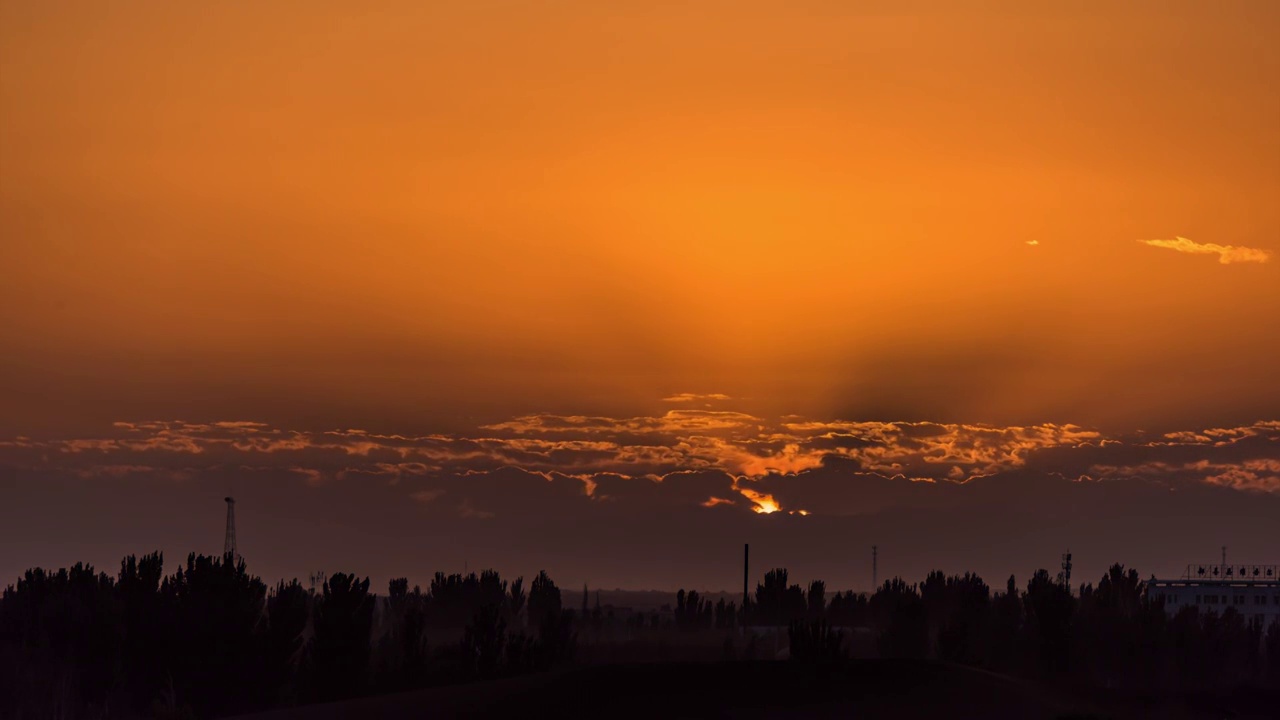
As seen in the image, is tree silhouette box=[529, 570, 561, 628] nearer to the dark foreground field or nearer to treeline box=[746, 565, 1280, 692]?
treeline box=[746, 565, 1280, 692]

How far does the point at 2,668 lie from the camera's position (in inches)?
1987

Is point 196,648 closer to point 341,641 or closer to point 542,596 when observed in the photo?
point 341,641

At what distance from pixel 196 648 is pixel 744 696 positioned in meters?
21.2

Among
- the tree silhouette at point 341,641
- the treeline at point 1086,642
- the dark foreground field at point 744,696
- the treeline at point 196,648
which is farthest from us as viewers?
the treeline at point 1086,642

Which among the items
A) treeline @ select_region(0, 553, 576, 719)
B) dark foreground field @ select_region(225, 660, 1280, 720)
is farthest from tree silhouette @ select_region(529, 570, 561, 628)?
dark foreground field @ select_region(225, 660, 1280, 720)

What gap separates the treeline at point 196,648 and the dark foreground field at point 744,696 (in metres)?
11.8

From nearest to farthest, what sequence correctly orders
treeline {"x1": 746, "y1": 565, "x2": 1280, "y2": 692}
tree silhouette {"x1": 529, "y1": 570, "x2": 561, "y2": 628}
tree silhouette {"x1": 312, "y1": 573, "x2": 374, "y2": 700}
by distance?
tree silhouette {"x1": 312, "y1": 573, "x2": 374, "y2": 700}
treeline {"x1": 746, "y1": 565, "x2": 1280, "y2": 692}
tree silhouette {"x1": 529, "y1": 570, "x2": 561, "y2": 628}

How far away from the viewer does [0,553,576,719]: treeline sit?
51.7m

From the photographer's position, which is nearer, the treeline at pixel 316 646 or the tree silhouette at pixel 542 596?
the treeline at pixel 316 646

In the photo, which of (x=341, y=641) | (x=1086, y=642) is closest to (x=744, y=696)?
(x=341, y=641)

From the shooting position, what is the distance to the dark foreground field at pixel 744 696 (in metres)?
41.9

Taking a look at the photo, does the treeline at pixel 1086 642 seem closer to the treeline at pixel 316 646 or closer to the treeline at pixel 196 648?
the treeline at pixel 316 646

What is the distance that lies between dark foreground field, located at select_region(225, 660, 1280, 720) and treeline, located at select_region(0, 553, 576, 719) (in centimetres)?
1177

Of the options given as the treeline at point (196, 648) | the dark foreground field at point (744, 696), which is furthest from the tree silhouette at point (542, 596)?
the dark foreground field at point (744, 696)
